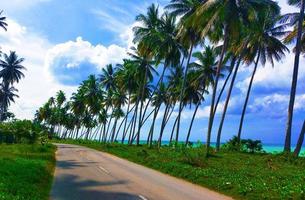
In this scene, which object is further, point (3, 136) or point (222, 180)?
point (3, 136)

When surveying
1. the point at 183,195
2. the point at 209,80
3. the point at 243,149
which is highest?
the point at 209,80

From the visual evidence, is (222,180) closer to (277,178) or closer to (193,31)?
(277,178)

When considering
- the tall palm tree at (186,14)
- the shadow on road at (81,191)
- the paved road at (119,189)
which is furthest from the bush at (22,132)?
the shadow on road at (81,191)

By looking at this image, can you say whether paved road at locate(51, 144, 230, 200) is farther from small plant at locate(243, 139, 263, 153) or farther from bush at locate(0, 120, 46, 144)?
small plant at locate(243, 139, 263, 153)

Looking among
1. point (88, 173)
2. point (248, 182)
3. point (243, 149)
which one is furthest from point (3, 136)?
point (248, 182)

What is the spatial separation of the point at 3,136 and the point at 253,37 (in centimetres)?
3129

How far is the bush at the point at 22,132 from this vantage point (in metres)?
40.2

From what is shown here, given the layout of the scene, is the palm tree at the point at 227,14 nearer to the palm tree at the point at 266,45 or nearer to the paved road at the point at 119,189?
the palm tree at the point at 266,45

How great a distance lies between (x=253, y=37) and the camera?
3797 cm

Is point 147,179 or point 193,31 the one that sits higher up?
point 193,31

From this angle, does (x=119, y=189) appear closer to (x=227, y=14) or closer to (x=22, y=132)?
(x=227, y=14)

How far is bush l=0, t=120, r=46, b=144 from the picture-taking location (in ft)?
132

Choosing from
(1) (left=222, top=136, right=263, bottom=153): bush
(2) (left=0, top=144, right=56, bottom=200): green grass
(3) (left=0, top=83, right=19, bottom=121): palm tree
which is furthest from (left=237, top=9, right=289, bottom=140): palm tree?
(3) (left=0, top=83, right=19, bottom=121): palm tree

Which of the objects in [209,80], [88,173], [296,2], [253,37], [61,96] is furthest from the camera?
[61,96]
